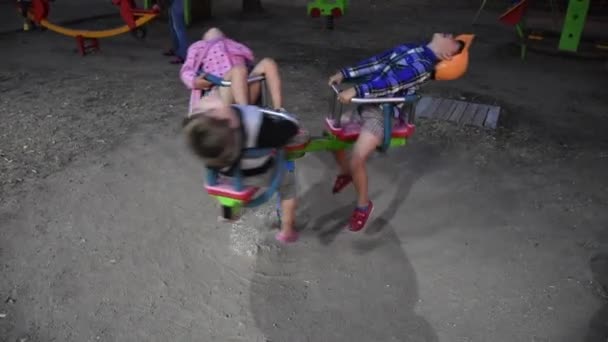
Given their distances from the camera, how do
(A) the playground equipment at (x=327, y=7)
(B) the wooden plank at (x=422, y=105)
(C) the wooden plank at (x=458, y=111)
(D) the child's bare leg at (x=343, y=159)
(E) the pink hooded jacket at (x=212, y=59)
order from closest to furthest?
1. (E) the pink hooded jacket at (x=212, y=59)
2. (D) the child's bare leg at (x=343, y=159)
3. (C) the wooden plank at (x=458, y=111)
4. (B) the wooden plank at (x=422, y=105)
5. (A) the playground equipment at (x=327, y=7)

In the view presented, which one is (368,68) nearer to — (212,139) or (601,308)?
(212,139)

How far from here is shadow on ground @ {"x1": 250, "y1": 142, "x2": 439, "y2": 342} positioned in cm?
213

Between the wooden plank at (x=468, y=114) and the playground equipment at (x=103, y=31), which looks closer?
the wooden plank at (x=468, y=114)

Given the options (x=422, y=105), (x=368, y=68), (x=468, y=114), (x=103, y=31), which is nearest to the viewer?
(x=368, y=68)

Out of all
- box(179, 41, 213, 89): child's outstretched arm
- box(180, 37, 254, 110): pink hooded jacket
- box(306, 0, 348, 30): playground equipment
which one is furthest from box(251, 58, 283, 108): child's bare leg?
box(306, 0, 348, 30): playground equipment

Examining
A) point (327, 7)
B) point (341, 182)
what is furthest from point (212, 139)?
point (327, 7)

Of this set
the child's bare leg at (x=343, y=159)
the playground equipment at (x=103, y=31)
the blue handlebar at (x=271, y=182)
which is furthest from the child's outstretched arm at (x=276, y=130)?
the playground equipment at (x=103, y=31)

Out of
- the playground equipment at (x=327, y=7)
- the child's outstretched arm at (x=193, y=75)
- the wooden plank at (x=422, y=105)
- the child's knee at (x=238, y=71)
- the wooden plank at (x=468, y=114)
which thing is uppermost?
the child's knee at (x=238, y=71)

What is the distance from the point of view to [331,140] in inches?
106

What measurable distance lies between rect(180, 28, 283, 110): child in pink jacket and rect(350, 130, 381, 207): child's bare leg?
1.53 ft

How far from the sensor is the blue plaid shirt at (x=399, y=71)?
8.00 feet

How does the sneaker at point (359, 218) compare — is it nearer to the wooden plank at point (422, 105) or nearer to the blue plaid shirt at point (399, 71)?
the blue plaid shirt at point (399, 71)

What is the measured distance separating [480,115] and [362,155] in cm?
251

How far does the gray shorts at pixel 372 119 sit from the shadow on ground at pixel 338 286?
2.03 ft
